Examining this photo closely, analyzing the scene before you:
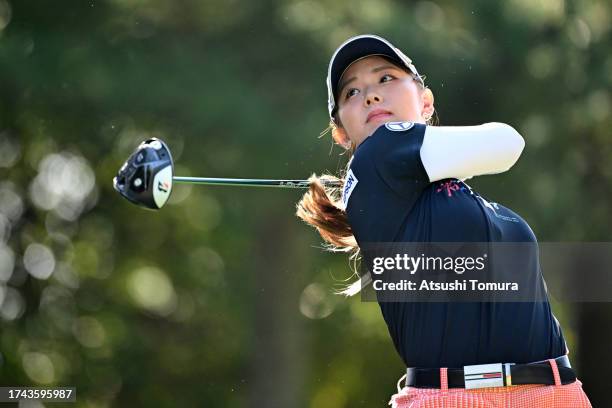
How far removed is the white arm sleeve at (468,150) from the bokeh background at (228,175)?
280 inches

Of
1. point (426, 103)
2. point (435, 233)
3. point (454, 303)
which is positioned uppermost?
point (426, 103)

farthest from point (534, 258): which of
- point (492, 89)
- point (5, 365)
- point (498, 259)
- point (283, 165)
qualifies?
point (5, 365)

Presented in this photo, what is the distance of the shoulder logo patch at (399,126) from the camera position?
118 inches

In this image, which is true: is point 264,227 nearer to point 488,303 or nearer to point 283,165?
point 283,165

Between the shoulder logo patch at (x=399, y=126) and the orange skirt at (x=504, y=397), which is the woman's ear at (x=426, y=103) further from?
the orange skirt at (x=504, y=397)

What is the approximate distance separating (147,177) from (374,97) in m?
0.70

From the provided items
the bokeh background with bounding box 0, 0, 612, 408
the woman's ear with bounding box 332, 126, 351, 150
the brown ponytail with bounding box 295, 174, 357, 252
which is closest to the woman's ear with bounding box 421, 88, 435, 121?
the woman's ear with bounding box 332, 126, 351, 150

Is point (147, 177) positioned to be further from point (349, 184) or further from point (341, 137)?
point (349, 184)

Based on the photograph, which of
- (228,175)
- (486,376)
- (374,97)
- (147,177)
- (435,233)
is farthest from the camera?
(228,175)

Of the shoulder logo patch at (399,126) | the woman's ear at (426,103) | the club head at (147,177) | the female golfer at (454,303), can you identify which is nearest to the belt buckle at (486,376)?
the female golfer at (454,303)

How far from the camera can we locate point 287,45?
10.6m

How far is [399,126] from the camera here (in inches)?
119

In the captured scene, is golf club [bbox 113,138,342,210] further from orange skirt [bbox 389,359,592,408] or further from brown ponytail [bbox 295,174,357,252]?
orange skirt [bbox 389,359,592,408]

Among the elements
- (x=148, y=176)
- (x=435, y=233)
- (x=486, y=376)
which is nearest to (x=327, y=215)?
(x=148, y=176)
